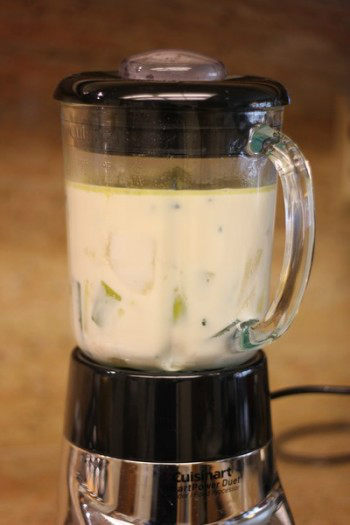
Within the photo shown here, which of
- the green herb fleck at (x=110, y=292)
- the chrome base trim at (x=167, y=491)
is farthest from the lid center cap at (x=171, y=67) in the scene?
the chrome base trim at (x=167, y=491)

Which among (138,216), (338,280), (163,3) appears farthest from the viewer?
(338,280)

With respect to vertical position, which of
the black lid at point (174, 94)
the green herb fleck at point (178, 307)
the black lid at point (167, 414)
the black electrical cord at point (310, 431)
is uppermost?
the black lid at point (174, 94)

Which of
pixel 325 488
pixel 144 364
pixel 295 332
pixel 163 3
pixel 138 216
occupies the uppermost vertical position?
pixel 163 3

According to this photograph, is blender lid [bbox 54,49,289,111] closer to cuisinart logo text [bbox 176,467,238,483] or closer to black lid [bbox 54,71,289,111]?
black lid [bbox 54,71,289,111]

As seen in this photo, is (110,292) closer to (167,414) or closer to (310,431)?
(167,414)

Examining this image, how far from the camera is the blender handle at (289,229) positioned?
60 cm

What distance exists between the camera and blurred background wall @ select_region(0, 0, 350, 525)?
2.77ft

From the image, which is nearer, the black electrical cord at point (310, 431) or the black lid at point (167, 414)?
the black lid at point (167, 414)

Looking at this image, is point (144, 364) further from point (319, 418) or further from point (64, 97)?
point (319, 418)

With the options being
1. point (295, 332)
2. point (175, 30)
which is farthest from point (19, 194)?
point (295, 332)

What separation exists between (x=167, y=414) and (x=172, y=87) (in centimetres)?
23

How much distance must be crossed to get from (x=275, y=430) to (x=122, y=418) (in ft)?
1.26

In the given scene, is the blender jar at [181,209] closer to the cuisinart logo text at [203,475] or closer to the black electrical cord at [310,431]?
the cuisinart logo text at [203,475]

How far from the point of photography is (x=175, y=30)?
87 cm
